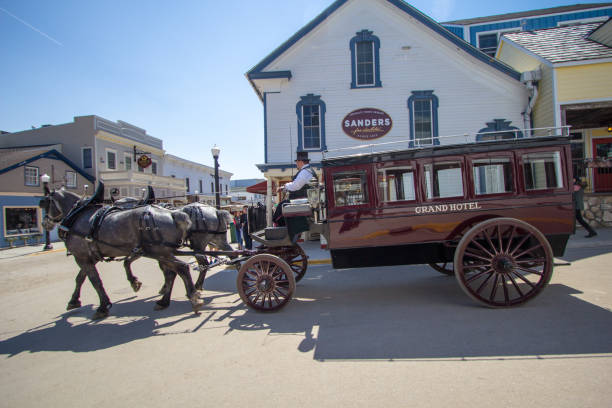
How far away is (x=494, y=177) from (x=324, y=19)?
1019cm

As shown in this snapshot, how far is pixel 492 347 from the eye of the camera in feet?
11.4

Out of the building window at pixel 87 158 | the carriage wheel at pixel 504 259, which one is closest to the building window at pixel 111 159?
the building window at pixel 87 158

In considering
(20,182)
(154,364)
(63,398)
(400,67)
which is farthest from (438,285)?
(20,182)

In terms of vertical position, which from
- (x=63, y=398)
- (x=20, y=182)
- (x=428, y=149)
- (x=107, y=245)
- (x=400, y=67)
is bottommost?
(x=63, y=398)

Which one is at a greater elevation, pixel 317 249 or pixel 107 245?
pixel 107 245

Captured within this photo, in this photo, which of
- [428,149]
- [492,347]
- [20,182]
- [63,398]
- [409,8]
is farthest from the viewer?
[20,182]

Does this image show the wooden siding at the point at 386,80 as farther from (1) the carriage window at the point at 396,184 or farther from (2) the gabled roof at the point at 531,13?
(2) the gabled roof at the point at 531,13

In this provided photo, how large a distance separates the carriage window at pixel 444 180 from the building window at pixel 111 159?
2871 centimetres

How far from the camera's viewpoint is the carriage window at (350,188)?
482cm

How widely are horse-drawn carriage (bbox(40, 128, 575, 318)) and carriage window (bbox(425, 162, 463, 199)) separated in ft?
0.04

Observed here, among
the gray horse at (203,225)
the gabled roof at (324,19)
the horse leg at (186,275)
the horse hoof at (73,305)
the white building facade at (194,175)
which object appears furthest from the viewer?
the white building facade at (194,175)

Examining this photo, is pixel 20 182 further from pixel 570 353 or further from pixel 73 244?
pixel 570 353

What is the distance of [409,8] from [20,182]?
966 inches

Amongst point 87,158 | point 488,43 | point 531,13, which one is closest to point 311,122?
point 488,43
